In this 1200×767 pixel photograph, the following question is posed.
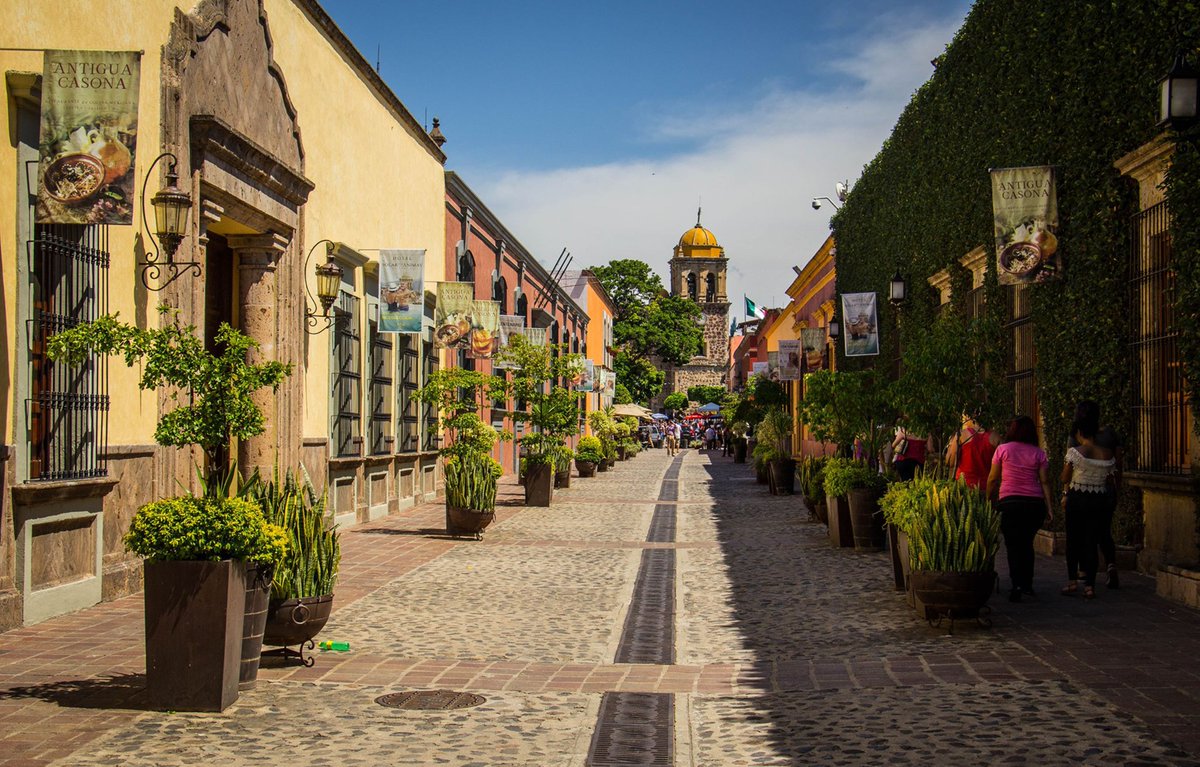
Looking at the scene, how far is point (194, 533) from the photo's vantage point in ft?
20.6

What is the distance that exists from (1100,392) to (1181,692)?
606cm

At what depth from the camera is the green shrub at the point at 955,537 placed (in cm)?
859

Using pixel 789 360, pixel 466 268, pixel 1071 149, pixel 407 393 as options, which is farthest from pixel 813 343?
pixel 1071 149

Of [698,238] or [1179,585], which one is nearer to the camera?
[1179,585]

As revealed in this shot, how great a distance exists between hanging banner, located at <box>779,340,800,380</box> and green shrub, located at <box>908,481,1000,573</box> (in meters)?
25.2

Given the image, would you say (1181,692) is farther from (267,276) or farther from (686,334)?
(686,334)

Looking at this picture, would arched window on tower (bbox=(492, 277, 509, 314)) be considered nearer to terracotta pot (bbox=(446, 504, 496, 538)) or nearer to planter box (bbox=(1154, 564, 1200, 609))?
terracotta pot (bbox=(446, 504, 496, 538))

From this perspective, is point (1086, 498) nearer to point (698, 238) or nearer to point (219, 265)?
point (219, 265)

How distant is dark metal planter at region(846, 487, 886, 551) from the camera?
13930mm

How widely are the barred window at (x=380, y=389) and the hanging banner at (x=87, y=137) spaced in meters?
10.3

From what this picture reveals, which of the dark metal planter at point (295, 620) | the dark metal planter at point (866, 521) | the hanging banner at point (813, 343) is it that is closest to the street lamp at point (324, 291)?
the dark metal planter at point (866, 521)

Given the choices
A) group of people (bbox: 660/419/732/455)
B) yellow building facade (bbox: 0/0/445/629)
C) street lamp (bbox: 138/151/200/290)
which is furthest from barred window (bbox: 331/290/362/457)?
group of people (bbox: 660/419/732/455)

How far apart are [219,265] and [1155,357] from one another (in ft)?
33.1

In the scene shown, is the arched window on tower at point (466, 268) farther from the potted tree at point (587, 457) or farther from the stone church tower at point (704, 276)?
the stone church tower at point (704, 276)
